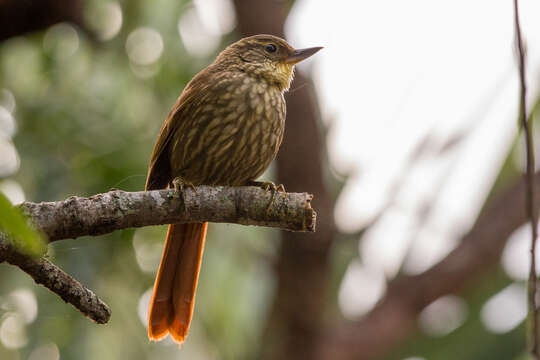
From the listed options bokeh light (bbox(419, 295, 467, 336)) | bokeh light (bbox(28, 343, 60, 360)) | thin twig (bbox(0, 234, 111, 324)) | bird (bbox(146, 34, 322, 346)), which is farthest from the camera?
bokeh light (bbox(419, 295, 467, 336))

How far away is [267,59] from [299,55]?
18 centimetres

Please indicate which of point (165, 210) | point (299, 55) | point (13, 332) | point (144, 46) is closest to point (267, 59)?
point (299, 55)

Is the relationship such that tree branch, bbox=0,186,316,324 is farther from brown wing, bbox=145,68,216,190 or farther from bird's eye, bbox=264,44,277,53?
bird's eye, bbox=264,44,277,53

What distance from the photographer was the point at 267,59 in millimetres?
3359

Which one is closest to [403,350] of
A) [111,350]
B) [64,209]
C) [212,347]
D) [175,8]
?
[212,347]

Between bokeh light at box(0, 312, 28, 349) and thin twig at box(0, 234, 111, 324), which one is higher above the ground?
bokeh light at box(0, 312, 28, 349)

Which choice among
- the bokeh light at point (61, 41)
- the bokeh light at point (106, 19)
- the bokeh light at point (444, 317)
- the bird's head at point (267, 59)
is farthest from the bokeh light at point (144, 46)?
the bokeh light at point (444, 317)

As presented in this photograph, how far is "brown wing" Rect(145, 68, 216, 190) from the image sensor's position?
118 inches

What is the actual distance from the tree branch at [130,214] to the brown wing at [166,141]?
2.00 ft

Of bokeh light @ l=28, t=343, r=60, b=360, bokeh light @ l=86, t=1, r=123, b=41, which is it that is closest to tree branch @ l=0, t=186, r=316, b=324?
bokeh light @ l=28, t=343, r=60, b=360

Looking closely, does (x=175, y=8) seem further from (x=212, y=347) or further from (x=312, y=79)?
(x=212, y=347)

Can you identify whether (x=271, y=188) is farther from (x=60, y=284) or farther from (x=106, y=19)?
(x=106, y=19)

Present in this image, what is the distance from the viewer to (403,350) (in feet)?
23.8

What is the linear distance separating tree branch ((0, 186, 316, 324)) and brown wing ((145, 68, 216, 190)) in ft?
2.00
